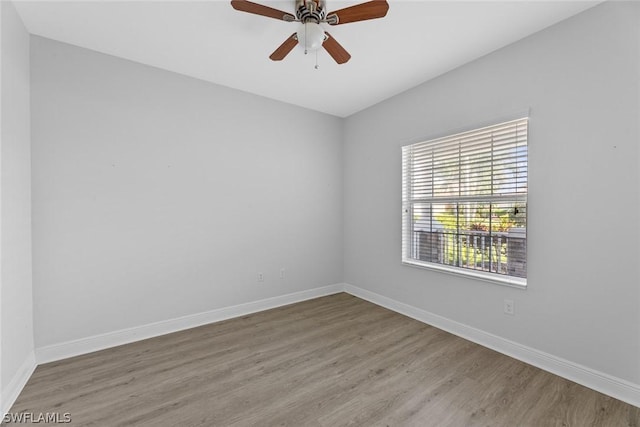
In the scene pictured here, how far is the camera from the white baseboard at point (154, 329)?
Answer: 2.31 meters

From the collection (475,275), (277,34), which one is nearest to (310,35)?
(277,34)

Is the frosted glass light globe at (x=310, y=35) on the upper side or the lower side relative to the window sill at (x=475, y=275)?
upper

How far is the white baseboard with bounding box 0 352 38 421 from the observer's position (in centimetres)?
171

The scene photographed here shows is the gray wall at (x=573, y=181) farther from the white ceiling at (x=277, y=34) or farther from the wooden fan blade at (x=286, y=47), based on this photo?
the wooden fan blade at (x=286, y=47)

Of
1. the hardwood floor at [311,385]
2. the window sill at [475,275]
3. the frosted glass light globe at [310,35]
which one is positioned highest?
the frosted glass light globe at [310,35]

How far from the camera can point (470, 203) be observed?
2711 mm

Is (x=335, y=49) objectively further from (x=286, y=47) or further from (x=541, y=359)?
(x=541, y=359)

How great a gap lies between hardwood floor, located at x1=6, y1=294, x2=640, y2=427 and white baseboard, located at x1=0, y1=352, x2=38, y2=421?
0.05m

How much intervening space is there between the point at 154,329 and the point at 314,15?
123 inches

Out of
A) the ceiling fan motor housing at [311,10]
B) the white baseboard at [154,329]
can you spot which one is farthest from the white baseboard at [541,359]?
the ceiling fan motor housing at [311,10]

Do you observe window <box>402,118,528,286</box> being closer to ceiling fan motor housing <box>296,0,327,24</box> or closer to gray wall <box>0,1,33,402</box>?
ceiling fan motor housing <box>296,0,327,24</box>

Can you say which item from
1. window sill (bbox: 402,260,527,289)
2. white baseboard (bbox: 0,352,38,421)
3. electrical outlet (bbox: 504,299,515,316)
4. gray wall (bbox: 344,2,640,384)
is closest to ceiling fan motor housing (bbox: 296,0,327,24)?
gray wall (bbox: 344,2,640,384)
